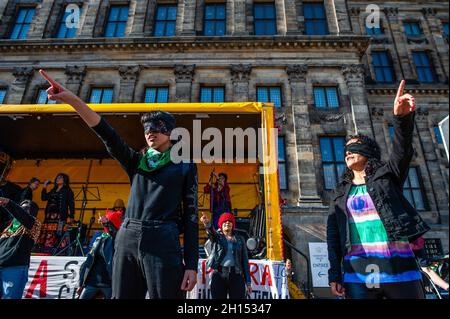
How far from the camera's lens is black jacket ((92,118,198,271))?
2400 millimetres

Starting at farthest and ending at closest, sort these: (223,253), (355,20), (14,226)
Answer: (355,20), (223,253), (14,226)

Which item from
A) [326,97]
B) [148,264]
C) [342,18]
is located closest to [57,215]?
[148,264]

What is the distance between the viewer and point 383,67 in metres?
24.6

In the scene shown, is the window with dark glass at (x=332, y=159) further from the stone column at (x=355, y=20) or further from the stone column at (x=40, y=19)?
the stone column at (x=40, y=19)

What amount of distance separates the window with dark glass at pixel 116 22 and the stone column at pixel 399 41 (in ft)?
74.3

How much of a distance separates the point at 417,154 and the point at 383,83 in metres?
6.59

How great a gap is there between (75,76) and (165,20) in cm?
724

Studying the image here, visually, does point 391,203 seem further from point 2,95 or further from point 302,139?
point 2,95

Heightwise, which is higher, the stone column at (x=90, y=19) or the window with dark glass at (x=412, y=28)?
the window with dark glass at (x=412, y=28)

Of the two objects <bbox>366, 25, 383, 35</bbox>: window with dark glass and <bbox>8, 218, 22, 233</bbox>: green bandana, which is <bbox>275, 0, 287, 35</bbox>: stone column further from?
<bbox>8, 218, 22, 233</bbox>: green bandana

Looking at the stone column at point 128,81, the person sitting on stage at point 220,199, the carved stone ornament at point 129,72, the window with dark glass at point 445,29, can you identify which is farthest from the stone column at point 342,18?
the person sitting on stage at point 220,199

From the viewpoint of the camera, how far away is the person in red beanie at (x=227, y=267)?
5164 millimetres
